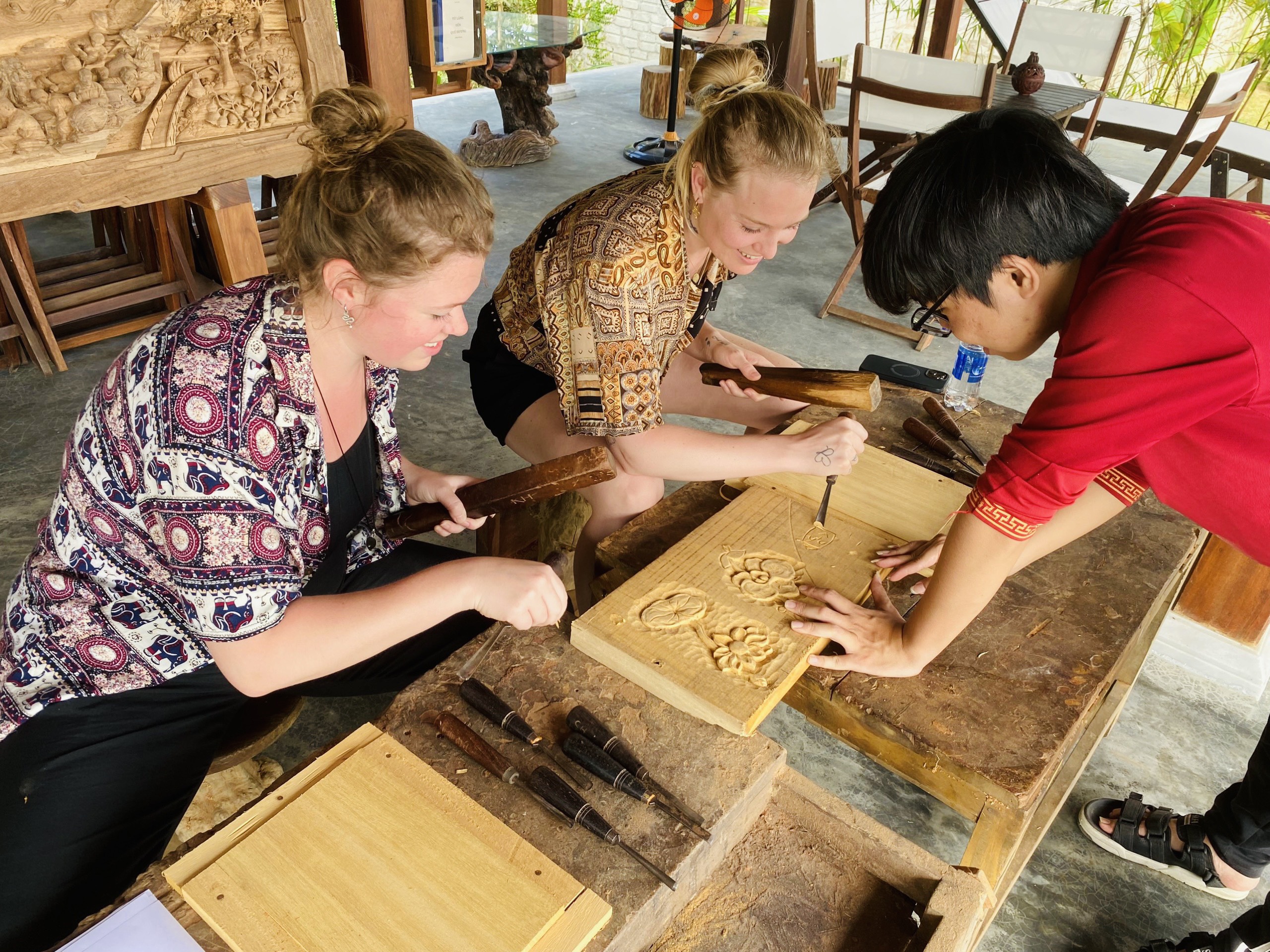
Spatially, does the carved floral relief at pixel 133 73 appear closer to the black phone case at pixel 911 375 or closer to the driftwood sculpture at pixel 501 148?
the black phone case at pixel 911 375

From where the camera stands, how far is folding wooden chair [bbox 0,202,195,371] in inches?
158

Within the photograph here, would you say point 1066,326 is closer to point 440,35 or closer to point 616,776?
point 616,776

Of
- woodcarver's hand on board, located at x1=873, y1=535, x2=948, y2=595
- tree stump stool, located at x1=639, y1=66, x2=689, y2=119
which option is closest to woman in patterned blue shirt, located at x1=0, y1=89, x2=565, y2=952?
woodcarver's hand on board, located at x1=873, y1=535, x2=948, y2=595

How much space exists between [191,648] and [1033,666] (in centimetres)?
152

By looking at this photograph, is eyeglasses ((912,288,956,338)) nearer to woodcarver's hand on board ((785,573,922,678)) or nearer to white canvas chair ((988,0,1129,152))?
woodcarver's hand on board ((785,573,922,678))

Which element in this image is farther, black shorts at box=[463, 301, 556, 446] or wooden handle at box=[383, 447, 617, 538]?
black shorts at box=[463, 301, 556, 446]

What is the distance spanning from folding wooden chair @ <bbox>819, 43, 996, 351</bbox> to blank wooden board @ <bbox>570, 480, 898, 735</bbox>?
3.16 m

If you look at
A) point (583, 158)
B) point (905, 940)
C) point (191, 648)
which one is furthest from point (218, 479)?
point (583, 158)

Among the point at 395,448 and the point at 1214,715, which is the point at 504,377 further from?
the point at 1214,715

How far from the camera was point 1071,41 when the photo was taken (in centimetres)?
590

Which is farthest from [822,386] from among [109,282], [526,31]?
[526,31]

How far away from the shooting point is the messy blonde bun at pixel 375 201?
1351 millimetres

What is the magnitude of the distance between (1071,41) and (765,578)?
5.93 meters

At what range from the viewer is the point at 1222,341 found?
3.75ft
